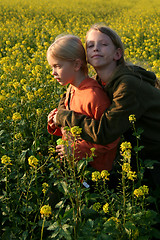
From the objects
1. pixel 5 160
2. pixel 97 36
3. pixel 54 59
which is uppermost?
pixel 97 36

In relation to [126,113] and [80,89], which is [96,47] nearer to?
[80,89]

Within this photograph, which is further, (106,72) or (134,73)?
(106,72)

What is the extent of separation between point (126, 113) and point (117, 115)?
0.24ft

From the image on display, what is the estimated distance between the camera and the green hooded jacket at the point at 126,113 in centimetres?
206

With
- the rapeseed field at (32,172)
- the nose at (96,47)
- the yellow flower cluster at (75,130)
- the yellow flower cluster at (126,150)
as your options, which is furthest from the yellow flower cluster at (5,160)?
the nose at (96,47)

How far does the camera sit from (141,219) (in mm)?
1620

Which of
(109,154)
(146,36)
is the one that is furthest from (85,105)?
(146,36)

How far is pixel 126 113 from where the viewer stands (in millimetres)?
2055

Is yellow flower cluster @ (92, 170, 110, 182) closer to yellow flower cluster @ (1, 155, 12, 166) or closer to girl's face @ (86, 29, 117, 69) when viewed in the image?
yellow flower cluster @ (1, 155, 12, 166)

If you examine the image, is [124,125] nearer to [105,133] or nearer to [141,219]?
[105,133]

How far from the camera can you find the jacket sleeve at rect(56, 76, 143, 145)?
205cm

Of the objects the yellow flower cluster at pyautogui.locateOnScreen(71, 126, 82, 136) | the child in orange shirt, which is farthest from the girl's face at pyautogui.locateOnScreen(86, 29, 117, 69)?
the yellow flower cluster at pyautogui.locateOnScreen(71, 126, 82, 136)

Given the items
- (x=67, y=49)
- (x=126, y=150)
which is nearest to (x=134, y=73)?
(x=67, y=49)

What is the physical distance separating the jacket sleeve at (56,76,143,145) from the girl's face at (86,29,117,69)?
0.88 feet
